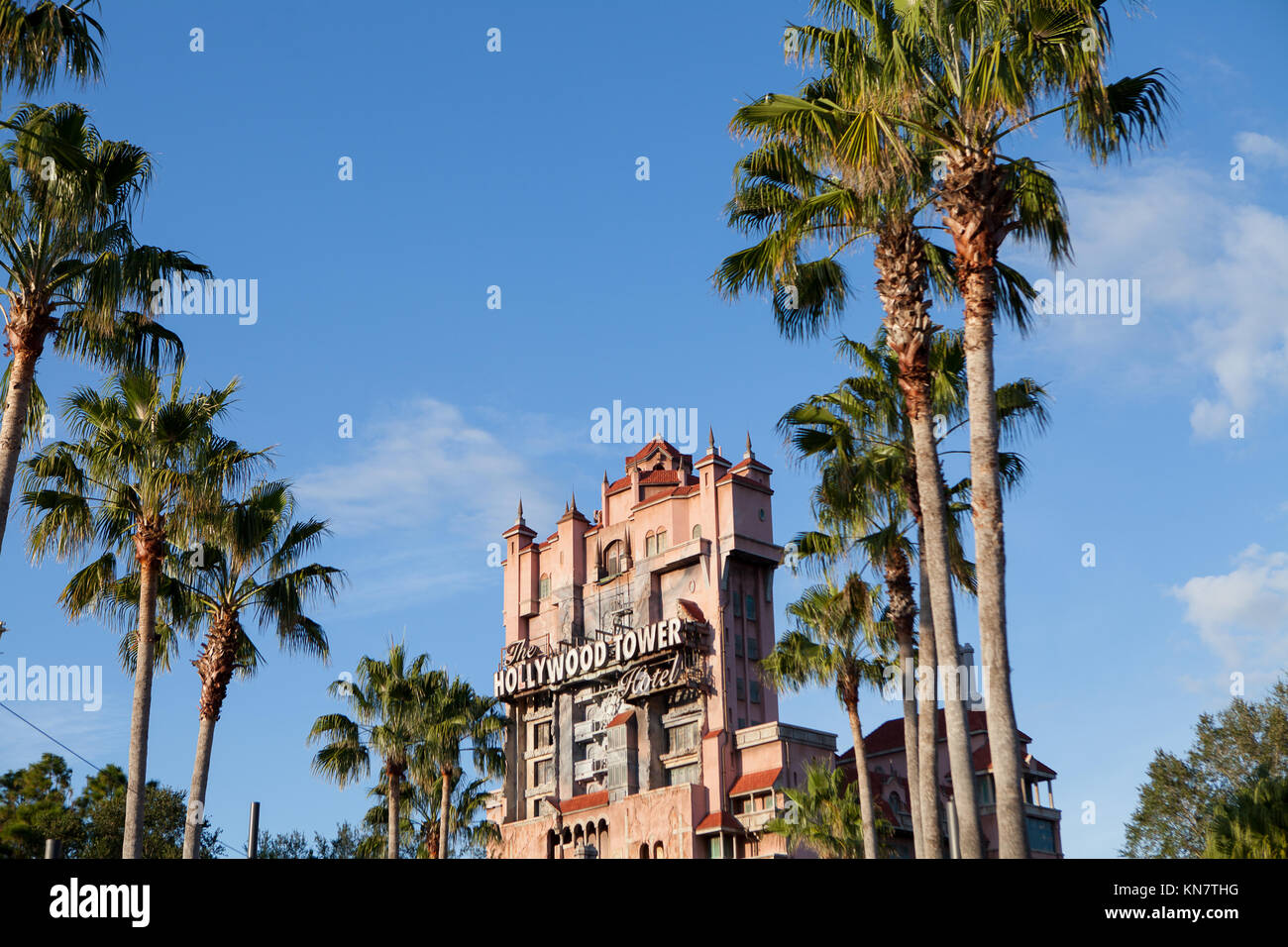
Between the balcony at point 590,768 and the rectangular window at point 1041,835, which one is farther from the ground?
A: the balcony at point 590,768

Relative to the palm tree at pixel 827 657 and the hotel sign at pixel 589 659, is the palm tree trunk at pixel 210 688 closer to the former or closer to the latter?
the palm tree at pixel 827 657

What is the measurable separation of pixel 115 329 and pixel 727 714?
40.9 meters

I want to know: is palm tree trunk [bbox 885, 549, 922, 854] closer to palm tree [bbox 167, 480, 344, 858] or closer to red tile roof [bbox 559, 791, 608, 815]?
palm tree [bbox 167, 480, 344, 858]

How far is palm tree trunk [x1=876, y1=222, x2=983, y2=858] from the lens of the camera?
19750 millimetres

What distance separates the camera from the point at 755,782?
188ft

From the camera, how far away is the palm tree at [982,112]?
1761 cm

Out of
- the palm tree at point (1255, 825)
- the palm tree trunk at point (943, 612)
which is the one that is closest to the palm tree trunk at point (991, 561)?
the palm tree trunk at point (943, 612)

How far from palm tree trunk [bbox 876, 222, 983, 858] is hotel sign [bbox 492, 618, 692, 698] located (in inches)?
1601

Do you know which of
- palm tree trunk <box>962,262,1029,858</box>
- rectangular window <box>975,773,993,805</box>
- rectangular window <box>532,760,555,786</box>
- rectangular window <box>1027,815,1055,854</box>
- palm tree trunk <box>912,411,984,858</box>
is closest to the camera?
palm tree trunk <box>962,262,1029,858</box>

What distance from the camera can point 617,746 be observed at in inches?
2470

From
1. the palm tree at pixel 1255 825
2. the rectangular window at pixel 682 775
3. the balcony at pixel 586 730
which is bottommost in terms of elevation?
the palm tree at pixel 1255 825

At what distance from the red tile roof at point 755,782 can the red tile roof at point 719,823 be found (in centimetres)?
117

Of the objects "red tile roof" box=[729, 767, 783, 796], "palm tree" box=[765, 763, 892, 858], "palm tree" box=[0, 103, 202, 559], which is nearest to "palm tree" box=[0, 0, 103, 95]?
"palm tree" box=[0, 103, 202, 559]
